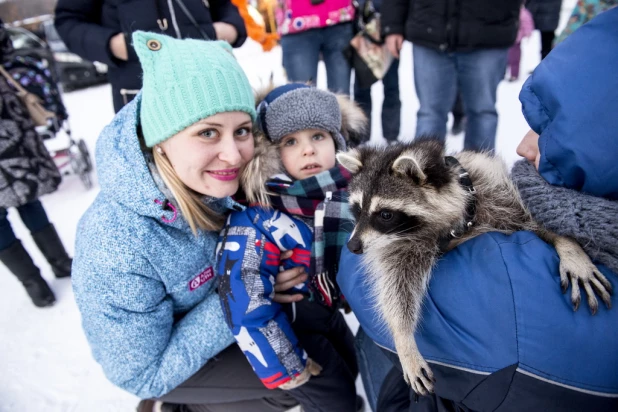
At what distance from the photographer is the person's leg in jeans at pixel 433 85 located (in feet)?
11.0

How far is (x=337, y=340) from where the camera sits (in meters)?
2.14

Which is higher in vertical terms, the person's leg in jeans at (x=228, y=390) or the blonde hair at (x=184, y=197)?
the blonde hair at (x=184, y=197)

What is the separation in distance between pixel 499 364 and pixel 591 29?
2.89ft

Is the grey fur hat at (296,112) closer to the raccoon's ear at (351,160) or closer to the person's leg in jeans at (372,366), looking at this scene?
the raccoon's ear at (351,160)

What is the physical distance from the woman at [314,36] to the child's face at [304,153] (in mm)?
2003

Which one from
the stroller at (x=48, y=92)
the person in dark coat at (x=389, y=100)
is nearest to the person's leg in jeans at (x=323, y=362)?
the stroller at (x=48, y=92)

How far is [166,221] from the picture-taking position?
1.61 meters

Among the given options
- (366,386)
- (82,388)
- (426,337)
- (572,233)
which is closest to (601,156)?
(572,233)

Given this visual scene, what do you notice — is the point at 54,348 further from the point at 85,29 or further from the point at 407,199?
the point at 407,199

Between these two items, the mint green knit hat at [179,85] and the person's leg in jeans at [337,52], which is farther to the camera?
the person's leg in jeans at [337,52]

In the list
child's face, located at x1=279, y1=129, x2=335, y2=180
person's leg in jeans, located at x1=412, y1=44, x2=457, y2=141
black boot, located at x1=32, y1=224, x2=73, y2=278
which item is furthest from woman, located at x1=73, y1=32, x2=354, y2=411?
person's leg in jeans, located at x1=412, y1=44, x2=457, y2=141

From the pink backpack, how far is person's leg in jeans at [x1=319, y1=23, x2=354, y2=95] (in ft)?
0.43

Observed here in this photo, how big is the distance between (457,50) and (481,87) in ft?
1.38

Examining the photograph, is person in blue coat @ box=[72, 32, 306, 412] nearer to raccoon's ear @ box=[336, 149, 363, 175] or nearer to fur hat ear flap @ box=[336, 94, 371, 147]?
raccoon's ear @ box=[336, 149, 363, 175]
